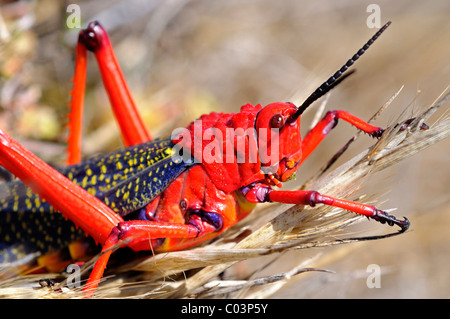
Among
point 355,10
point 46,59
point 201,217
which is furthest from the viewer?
point 355,10

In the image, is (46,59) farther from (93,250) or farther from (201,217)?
(201,217)

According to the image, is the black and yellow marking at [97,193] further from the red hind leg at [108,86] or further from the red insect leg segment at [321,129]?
the red insect leg segment at [321,129]

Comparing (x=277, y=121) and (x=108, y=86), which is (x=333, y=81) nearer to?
(x=277, y=121)

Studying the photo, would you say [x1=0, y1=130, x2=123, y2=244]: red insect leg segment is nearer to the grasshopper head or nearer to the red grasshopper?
the red grasshopper

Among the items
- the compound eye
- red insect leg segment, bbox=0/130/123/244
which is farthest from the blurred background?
red insect leg segment, bbox=0/130/123/244
